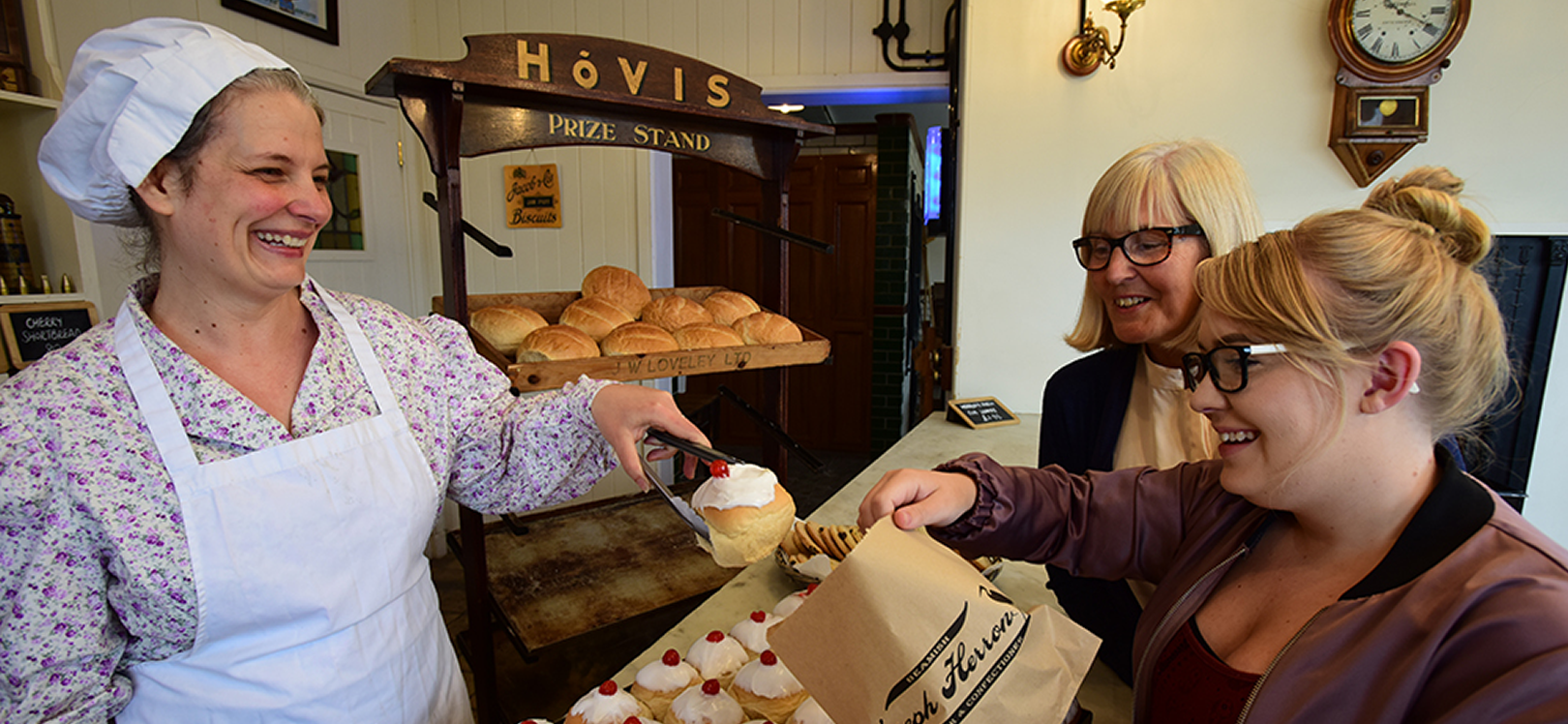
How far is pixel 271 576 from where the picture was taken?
109 centimetres

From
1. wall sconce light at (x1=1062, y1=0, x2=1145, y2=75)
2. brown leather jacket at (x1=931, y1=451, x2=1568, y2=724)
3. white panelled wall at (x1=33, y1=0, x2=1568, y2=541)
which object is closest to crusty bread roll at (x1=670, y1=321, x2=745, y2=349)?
brown leather jacket at (x1=931, y1=451, x2=1568, y2=724)

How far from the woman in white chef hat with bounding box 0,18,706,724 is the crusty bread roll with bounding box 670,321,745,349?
595 mm

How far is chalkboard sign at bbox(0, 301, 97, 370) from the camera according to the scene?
2.11m

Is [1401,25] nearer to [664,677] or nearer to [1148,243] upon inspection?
[1148,243]

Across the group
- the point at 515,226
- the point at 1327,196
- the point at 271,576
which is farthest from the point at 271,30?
the point at 1327,196

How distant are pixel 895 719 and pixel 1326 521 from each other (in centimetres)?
59

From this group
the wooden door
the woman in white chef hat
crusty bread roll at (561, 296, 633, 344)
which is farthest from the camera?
the wooden door

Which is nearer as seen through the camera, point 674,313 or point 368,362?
point 368,362

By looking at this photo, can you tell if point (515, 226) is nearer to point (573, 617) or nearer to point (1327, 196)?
point (573, 617)

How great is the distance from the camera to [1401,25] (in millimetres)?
2764

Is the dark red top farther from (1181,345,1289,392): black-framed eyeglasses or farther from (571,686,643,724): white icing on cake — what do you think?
(571,686,643,724): white icing on cake

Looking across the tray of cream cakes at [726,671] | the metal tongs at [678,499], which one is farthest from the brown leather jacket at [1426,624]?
the metal tongs at [678,499]

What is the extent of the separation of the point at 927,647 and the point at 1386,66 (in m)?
3.26

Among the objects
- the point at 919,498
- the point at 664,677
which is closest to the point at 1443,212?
the point at 919,498
